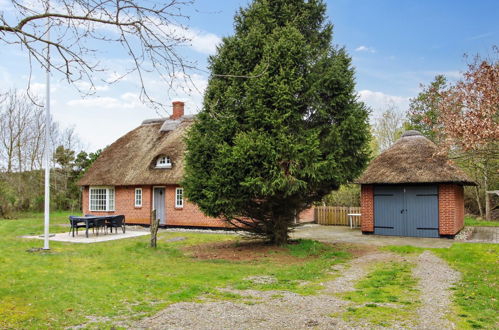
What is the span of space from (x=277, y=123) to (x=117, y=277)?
18.4 feet

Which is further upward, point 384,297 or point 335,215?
point 335,215

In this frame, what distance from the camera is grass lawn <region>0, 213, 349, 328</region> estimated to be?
6023 mm

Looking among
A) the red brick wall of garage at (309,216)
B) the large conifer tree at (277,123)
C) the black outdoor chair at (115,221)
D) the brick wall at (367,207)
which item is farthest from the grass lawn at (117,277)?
the red brick wall of garage at (309,216)

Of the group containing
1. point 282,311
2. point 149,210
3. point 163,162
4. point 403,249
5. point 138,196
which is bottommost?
point 403,249

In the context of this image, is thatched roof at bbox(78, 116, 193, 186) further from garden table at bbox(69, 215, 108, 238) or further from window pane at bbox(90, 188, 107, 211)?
garden table at bbox(69, 215, 108, 238)

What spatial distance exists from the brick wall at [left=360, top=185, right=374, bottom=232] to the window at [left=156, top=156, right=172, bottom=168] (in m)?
10.3

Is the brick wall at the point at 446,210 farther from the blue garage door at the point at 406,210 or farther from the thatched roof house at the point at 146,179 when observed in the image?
the thatched roof house at the point at 146,179

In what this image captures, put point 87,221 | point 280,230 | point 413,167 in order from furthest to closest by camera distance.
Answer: point 413,167 < point 87,221 < point 280,230

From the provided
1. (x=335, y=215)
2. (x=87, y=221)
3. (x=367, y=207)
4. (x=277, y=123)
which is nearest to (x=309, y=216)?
(x=335, y=215)

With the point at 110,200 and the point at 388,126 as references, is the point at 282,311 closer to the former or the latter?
the point at 110,200

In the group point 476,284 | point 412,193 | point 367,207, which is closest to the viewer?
point 476,284

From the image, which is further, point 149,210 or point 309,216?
point 309,216

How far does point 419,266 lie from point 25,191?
89.5 ft

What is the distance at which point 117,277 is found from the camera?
27.5ft
